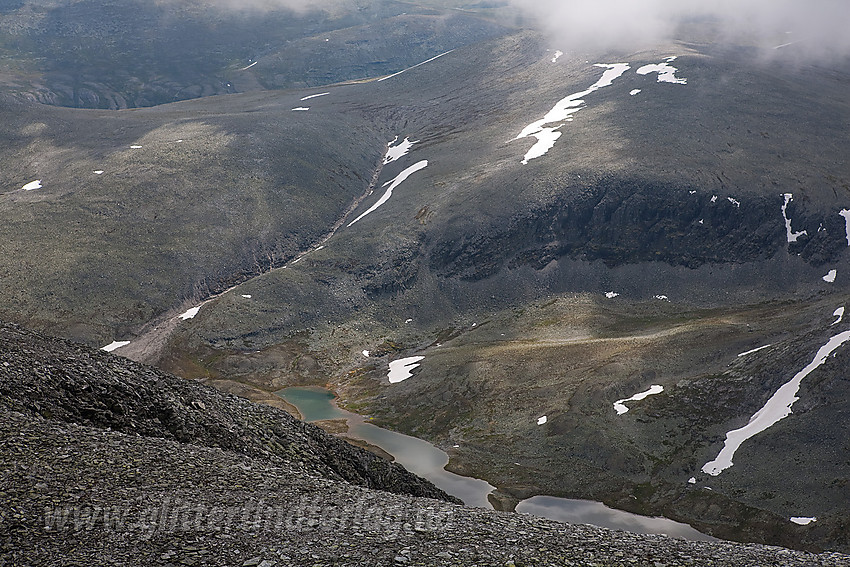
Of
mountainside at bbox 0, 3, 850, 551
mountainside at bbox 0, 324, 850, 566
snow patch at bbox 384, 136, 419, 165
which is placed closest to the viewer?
mountainside at bbox 0, 324, 850, 566

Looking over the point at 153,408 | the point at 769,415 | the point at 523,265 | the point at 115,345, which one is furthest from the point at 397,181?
the point at 153,408

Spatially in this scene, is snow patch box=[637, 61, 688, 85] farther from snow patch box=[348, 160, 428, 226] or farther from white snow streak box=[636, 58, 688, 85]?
snow patch box=[348, 160, 428, 226]

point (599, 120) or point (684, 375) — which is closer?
point (684, 375)

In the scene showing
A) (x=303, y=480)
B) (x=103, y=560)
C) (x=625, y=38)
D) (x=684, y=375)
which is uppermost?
(x=103, y=560)

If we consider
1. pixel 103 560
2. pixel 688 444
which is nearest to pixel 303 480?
pixel 103 560

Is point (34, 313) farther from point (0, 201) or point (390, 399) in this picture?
point (390, 399)

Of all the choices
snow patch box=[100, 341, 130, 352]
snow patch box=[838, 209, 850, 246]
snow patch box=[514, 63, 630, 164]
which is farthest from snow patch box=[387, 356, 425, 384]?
snow patch box=[838, 209, 850, 246]
